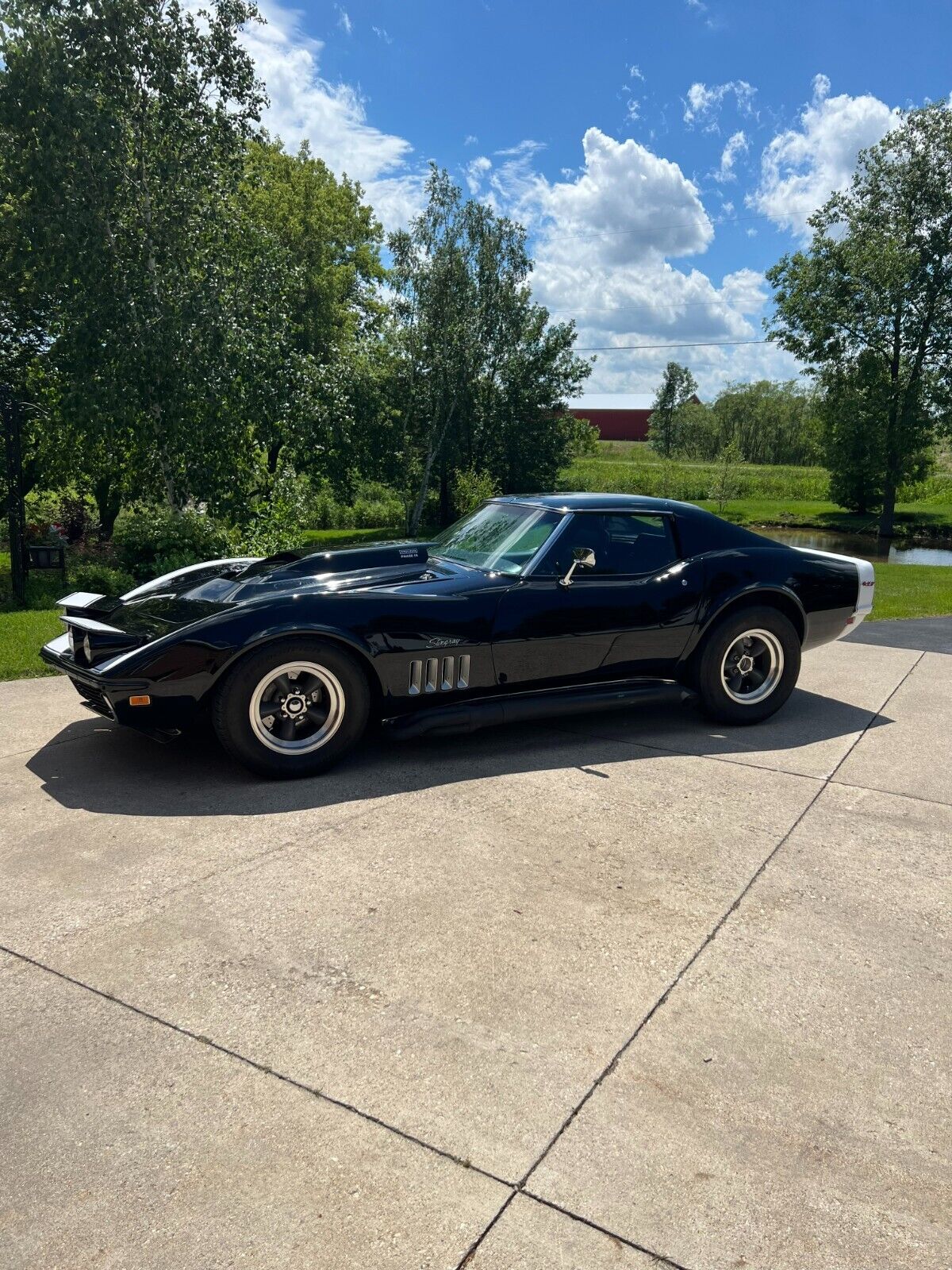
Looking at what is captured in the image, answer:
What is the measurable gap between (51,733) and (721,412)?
66.9m

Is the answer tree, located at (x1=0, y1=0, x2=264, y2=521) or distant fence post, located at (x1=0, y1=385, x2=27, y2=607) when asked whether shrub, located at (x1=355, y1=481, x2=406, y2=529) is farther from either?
distant fence post, located at (x1=0, y1=385, x2=27, y2=607)

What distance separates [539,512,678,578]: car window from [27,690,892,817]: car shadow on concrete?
0.99 metres

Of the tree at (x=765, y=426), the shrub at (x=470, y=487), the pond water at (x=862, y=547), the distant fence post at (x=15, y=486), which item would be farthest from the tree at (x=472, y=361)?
the tree at (x=765, y=426)

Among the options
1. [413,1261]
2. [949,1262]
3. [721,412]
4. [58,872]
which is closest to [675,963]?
[949,1262]

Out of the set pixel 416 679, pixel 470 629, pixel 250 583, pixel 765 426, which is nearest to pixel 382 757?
pixel 416 679

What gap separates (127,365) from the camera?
1197 cm

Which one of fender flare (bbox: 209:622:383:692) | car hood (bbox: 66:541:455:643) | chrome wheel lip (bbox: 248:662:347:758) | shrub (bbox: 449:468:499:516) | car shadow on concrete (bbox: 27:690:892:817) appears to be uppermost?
shrub (bbox: 449:468:499:516)

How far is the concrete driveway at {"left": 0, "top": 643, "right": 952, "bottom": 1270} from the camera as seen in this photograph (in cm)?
187

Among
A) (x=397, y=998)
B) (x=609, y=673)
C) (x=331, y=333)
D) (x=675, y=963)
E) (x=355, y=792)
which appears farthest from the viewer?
(x=331, y=333)

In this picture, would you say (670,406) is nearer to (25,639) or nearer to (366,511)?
(366,511)

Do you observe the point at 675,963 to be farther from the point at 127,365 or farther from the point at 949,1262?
the point at 127,365

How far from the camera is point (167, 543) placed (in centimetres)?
1107

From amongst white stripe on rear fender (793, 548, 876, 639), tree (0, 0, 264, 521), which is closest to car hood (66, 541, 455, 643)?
white stripe on rear fender (793, 548, 876, 639)

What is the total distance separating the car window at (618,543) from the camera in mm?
5152
